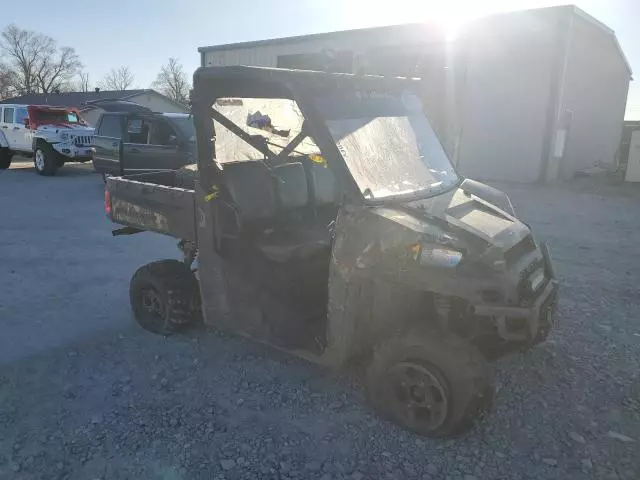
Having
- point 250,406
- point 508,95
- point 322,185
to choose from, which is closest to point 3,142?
point 508,95

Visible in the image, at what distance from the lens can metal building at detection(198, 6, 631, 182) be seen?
15242 mm

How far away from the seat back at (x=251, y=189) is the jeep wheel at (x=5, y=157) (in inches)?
694

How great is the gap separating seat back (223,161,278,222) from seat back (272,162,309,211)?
0.18 feet

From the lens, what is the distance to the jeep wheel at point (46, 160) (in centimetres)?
1576

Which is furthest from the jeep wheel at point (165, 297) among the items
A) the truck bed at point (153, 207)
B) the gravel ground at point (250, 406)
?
the truck bed at point (153, 207)

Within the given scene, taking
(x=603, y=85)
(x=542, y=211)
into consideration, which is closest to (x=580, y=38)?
(x=603, y=85)

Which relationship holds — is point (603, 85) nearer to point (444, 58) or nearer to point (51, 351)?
point (444, 58)

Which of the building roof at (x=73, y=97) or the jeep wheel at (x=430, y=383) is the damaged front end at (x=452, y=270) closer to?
the jeep wheel at (x=430, y=383)

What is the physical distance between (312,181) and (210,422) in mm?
1982

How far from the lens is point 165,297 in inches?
171

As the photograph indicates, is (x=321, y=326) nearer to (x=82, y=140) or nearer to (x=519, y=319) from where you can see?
(x=519, y=319)

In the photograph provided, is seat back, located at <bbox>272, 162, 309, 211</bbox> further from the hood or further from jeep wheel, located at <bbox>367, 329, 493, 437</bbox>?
jeep wheel, located at <bbox>367, 329, 493, 437</bbox>

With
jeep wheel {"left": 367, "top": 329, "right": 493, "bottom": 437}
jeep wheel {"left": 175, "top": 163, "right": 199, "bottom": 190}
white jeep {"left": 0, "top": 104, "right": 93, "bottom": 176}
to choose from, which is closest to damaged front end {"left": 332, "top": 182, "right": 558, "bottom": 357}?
jeep wheel {"left": 367, "top": 329, "right": 493, "bottom": 437}

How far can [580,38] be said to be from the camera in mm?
16328
